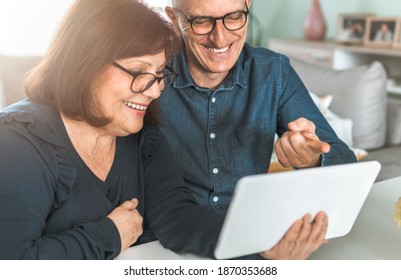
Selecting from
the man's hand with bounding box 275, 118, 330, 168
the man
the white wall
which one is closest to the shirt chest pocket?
the man

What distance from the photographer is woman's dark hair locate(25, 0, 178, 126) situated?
808mm

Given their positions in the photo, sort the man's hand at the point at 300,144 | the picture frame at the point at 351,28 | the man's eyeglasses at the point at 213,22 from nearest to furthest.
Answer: the man's hand at the point at 300,144 < the man's eyeglasses at the point at 213,22 < the picture frame at the point at 351,28

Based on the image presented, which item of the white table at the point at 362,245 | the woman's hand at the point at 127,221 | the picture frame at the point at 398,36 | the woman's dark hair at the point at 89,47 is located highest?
the woman's dark hair at the point at 89,47

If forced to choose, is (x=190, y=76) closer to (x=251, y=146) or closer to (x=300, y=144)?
(x=251, y=146)

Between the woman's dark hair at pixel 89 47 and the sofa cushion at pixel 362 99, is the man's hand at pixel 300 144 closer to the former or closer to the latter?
the woman's dark hair at pixel 89 47

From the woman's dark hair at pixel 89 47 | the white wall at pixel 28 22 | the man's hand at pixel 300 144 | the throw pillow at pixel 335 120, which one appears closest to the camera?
the woman's dark hair at pixel 89 47

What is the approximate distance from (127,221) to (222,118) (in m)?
0.44

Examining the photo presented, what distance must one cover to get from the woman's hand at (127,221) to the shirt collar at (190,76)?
1.30 feet

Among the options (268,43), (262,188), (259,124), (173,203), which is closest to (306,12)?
(268,43)

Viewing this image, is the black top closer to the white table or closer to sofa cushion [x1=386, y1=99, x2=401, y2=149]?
the white table

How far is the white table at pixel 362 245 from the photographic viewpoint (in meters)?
0.81

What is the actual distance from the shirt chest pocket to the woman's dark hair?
0.41 metres

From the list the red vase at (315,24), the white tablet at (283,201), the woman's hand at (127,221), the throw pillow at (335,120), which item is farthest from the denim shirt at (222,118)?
the red vase at (315,24)

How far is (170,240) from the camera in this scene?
0.83m
